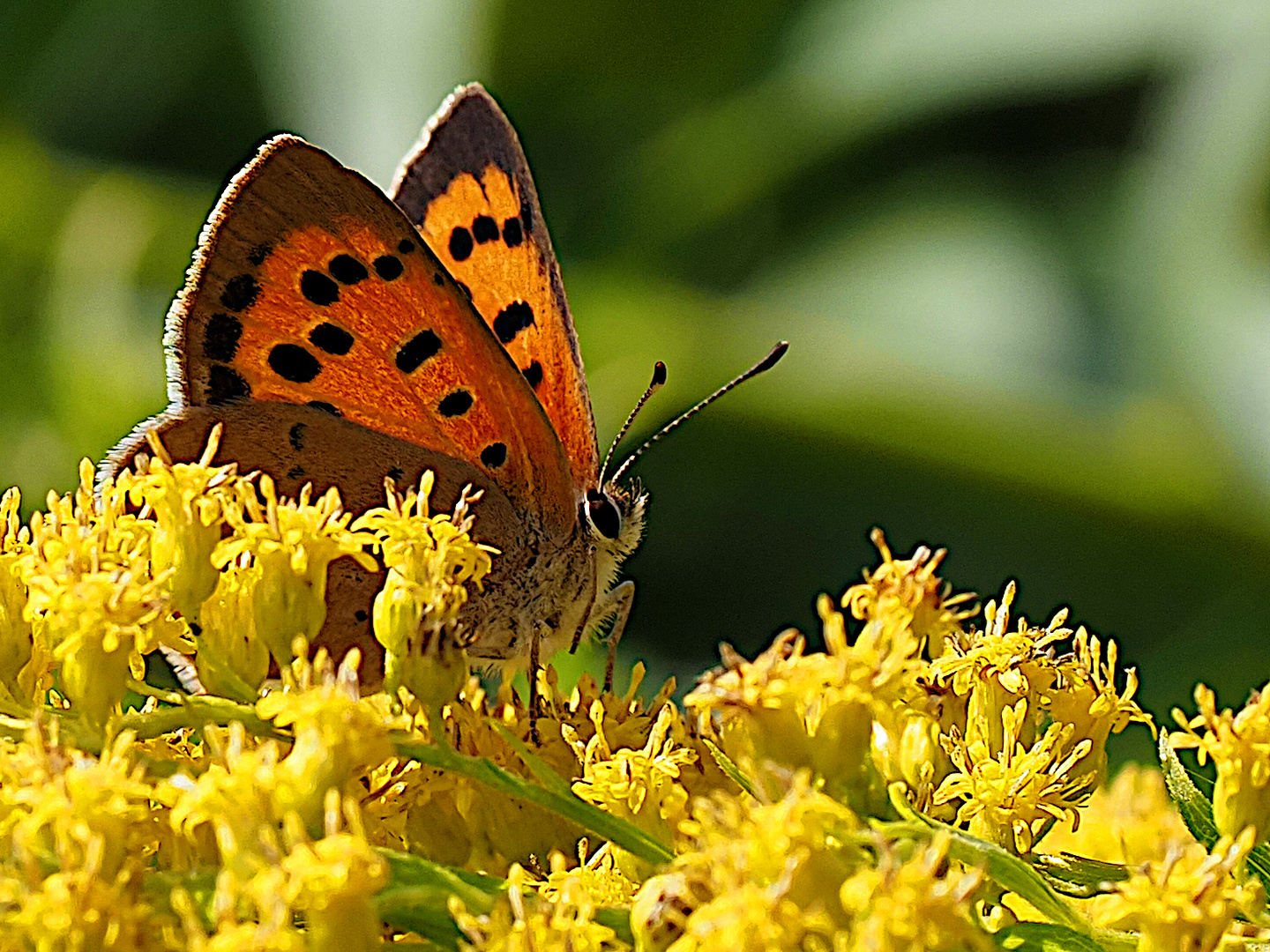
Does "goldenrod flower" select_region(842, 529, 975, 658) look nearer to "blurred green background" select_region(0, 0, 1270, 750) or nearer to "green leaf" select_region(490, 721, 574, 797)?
"green leaf" select_region(490, 721, 574, 797)

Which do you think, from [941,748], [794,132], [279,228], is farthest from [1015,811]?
[794,132]

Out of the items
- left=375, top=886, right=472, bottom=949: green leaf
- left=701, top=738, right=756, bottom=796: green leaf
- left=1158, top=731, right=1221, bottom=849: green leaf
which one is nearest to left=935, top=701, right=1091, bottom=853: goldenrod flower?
left=1158, top=731, right=1221, bottom=849: green leaf

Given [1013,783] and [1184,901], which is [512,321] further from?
[1184,901]

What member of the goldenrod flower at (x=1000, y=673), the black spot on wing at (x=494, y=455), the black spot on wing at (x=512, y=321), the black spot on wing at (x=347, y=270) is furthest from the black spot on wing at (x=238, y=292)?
the goldenrod flower at (x=1000, y=673)

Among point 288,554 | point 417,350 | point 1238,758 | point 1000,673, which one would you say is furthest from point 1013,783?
point 417,350

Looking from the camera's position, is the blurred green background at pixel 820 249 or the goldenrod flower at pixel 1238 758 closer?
the goldenrod flower at pixel 1238 758

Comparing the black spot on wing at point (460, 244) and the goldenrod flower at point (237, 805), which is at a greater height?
the black spot on wing at point (460, 244)

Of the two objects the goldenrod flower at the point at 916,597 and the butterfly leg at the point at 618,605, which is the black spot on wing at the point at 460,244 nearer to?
the butterfly leg at the point at 618,605
